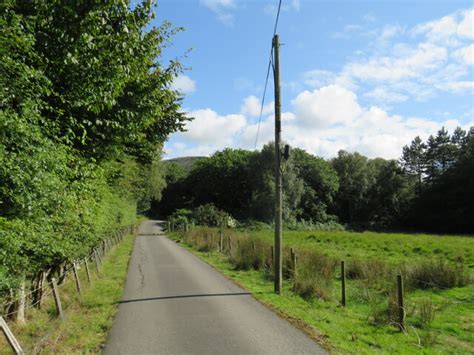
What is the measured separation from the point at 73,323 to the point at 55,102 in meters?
4.53

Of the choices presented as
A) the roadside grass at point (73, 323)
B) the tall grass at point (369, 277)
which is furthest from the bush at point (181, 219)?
the roadside grass at point (73, 323)

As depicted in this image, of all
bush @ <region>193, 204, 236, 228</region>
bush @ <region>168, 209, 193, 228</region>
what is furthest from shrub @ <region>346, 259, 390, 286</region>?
bush @ <region>168, 209, 193, 228</region>

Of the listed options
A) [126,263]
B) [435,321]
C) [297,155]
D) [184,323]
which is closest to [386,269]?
[435,321]

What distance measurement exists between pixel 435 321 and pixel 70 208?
863cm

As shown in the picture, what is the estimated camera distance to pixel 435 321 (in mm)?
9039

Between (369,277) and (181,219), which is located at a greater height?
(181,219)

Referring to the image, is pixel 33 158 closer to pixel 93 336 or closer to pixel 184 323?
pixel 93 336

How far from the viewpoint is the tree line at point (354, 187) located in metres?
60.8

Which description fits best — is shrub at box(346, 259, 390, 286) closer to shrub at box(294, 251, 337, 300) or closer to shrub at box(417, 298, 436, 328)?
shrub at box(294, 251, 337, 300)

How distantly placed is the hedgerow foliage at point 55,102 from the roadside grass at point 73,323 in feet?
3.90

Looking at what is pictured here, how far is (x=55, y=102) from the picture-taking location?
680cm

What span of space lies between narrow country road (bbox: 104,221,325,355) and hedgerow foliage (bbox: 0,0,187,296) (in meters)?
2.18

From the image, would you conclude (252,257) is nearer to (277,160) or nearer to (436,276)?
(277,160)

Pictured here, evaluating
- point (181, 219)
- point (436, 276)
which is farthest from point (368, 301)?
point (181, 219)
